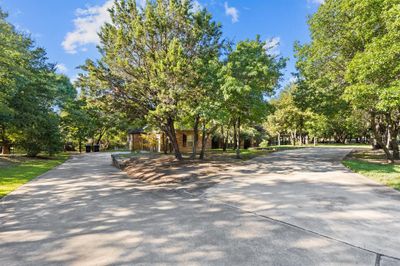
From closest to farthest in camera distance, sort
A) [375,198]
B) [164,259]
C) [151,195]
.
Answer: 1. [164,259]
2. [375,198]
3. [151,195]

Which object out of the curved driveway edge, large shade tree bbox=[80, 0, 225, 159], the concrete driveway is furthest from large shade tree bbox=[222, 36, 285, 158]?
the concrete driveway

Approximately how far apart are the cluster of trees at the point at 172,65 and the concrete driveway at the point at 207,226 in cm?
559

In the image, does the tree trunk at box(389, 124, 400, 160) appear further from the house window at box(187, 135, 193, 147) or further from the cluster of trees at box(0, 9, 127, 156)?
the house window at box(187, 135, 193, 147)

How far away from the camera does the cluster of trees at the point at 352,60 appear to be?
9602mm

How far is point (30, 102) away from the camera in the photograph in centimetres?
1870

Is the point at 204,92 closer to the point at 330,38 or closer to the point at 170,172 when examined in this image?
the point at 170,172

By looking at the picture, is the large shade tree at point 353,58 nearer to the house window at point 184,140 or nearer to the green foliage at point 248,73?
the green foliage at point 248,73

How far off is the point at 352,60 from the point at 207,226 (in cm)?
1033

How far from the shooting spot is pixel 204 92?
13.1m

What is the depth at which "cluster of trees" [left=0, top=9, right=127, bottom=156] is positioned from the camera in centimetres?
1361

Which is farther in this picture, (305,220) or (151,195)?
(151,195)

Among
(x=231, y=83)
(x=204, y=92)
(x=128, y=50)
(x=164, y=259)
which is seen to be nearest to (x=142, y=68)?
(x=128, y=50)

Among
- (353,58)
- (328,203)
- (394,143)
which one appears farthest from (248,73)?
(394,143)

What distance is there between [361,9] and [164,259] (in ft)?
44.1
